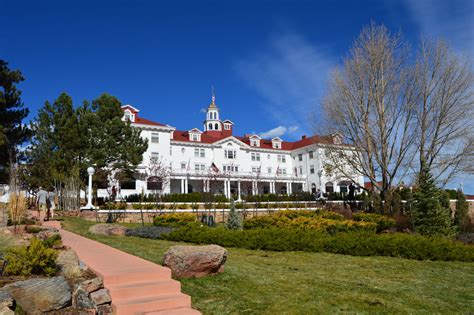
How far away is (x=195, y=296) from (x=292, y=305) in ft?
5.22

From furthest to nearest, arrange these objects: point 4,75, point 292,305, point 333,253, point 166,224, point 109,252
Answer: point 4,75 < point 166,224 < point 333,253 < point 109,252 < point 292,305

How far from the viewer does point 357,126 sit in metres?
25.2

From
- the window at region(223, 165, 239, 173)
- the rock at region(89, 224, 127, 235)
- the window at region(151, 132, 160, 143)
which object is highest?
the window at region(151, 132, 160, 143)

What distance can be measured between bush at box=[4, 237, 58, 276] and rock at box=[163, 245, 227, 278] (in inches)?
79.5

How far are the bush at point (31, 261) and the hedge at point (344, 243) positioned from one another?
21.8 ft

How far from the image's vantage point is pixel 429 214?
16703 millimetres

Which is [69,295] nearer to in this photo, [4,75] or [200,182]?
[4,75]

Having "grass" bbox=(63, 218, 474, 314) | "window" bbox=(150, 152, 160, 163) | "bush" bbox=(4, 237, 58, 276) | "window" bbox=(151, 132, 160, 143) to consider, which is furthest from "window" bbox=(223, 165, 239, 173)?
"bush" bbox=(4, 237, 58, 276)

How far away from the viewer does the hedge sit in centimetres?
1113

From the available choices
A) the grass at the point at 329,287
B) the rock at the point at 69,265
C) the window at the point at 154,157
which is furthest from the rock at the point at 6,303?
the window at the point at 154,157

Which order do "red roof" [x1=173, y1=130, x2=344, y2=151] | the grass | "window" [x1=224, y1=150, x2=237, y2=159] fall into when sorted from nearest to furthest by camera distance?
the grass
"red roof" [x1=173, y1=130, x2=344, y2=151]
"window" [x1=224, y1=150, x2=237, y2=159]

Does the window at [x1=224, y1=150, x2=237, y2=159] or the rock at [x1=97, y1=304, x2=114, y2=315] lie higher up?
the window at [x1=224, y1=150, x2=237, y2=159]

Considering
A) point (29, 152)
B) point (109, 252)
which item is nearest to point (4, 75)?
point (29, 152)

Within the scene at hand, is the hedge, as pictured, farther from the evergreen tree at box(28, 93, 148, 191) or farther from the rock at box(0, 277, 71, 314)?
the evergreen tree at box(28, 93, 148, 191)
